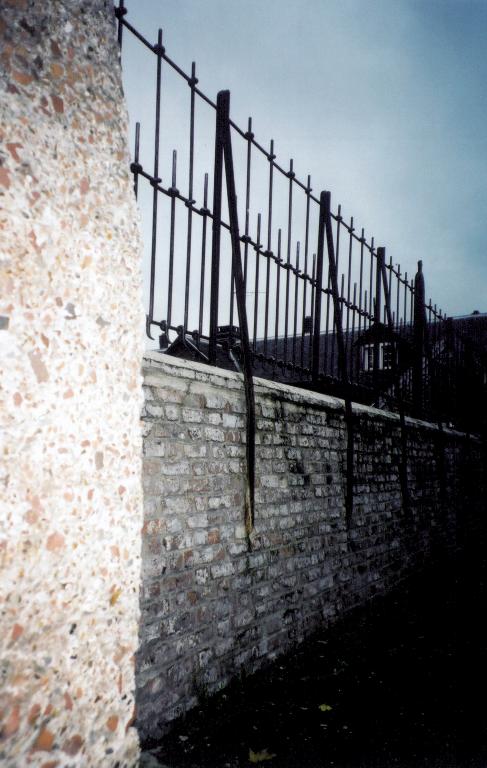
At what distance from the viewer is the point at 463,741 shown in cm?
295

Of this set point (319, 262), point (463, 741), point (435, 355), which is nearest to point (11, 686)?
point (463, 741)

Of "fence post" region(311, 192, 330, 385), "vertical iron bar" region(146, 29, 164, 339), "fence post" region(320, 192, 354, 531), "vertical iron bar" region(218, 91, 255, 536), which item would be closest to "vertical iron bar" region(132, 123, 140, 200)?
"vertical iron bar" region(146, 29, 164, 339)

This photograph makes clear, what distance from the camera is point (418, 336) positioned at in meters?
8.55

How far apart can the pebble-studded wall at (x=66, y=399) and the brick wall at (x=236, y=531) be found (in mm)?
1908

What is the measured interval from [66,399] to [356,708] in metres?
3.22

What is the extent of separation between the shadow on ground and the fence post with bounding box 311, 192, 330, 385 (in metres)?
2.31

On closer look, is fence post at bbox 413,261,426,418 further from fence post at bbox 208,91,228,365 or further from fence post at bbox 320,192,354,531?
fence post at bbox 208,91,228,365

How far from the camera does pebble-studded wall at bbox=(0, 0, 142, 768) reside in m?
0.90

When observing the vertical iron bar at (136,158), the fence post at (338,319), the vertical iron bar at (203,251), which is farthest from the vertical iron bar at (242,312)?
the fence post at (338,319)

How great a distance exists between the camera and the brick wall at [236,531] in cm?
303

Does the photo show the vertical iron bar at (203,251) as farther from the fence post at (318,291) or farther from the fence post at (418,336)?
the fence post at (418,336)

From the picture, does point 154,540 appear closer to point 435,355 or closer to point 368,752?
point 368,752

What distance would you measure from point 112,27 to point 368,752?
3165mm

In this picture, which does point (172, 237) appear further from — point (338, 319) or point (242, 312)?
point (338, 319)
